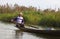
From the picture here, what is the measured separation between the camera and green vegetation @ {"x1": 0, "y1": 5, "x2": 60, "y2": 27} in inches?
993

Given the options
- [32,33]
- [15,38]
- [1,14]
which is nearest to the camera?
[15,38]

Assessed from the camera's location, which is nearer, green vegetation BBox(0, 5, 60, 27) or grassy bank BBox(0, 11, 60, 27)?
grassy bank BBox(0, 11, 60, 27)

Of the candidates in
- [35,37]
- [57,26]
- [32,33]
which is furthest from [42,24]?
[35,37]

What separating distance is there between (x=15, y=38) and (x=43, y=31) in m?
2.70

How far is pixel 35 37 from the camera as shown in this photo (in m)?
18.0

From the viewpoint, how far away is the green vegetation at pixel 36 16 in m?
25.2

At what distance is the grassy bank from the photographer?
25.1m

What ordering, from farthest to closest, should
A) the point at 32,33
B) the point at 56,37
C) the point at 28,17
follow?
the point at 28,17
the point at 32,33
the point at 56,37

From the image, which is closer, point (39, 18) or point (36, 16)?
point (39, 18)

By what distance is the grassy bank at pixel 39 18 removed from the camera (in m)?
25.1

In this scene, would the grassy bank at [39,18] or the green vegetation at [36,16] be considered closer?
the grassy bank at [39,18]

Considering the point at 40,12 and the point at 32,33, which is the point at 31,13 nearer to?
the point at 40,12

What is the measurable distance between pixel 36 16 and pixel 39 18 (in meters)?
1.47

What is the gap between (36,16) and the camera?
2920cm
